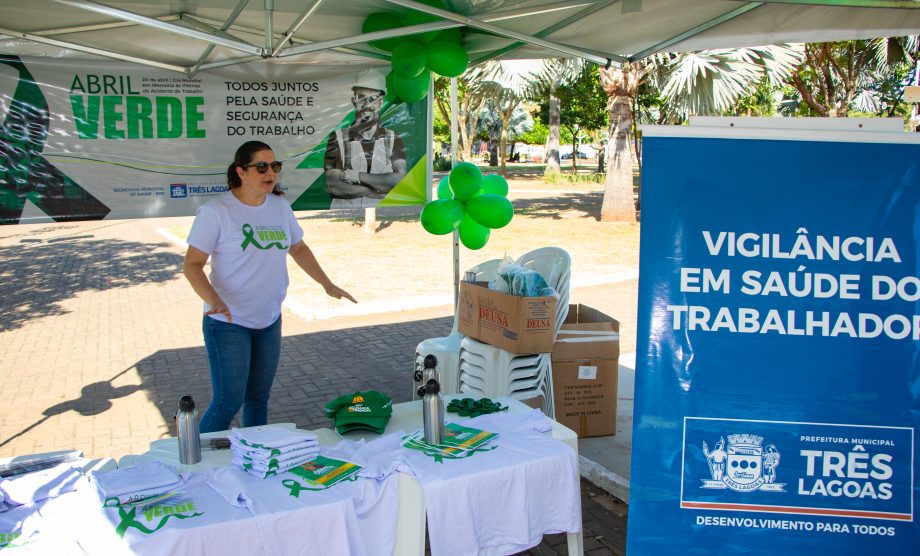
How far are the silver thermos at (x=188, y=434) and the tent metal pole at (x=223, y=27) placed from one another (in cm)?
241

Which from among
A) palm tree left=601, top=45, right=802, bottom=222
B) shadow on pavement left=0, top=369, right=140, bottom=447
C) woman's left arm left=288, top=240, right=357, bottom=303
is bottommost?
shadow on pavement left=0, top=369, right=140, bottom=447

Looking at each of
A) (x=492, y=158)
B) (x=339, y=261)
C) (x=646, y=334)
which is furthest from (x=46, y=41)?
(x=492, y=158)

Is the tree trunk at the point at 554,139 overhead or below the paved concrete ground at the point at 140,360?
overhead

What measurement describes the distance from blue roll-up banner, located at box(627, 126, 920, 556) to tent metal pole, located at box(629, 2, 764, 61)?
185cm

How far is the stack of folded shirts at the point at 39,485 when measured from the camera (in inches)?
99.0

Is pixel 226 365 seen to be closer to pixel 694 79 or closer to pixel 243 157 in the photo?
pixel 243 157

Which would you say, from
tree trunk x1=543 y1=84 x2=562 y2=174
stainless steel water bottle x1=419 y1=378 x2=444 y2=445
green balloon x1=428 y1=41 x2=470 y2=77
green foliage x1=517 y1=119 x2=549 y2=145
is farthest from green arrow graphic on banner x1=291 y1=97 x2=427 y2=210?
green foliage x1=517 y1=119 x2=549 y2=145

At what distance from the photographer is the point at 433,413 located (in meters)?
3.07

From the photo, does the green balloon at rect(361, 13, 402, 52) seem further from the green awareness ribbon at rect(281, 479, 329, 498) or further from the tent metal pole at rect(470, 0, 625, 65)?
the green awareness ribbon at rect(281, 479, 329, 498)

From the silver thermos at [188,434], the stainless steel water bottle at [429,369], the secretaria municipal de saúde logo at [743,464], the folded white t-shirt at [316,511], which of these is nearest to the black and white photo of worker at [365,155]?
the stainless steel water bottle at [429,369]

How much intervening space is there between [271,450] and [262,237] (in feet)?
4.68

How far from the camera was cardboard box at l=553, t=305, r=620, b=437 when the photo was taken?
16.7 ft

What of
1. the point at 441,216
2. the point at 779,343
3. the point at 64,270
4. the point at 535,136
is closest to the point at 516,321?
the point at 441,216

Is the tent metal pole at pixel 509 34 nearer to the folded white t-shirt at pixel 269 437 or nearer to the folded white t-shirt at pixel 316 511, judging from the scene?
the folded white t-shirt at pixel 269 437
